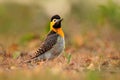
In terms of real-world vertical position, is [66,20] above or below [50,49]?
below

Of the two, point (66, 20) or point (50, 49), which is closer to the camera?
point (50, 49)

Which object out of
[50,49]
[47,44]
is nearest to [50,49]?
[50,49]

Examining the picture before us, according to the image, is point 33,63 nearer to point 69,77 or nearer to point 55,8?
point 69,77

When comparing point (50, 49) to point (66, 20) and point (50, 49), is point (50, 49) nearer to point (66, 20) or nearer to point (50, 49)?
point (50, 49)

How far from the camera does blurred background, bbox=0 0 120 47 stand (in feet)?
59.3

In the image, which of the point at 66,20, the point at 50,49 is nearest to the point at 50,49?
the point at 50,49

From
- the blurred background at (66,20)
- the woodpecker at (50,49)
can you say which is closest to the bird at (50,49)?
the woodpecker at (50,49)

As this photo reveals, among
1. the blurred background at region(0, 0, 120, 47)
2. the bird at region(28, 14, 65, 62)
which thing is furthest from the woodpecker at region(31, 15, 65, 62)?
the blurred background at region(0, 0, 120, 47)

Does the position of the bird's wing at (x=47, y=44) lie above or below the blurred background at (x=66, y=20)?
above

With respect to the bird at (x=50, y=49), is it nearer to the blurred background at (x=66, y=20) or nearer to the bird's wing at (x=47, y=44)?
the bird's wing at (x=47, y=44)

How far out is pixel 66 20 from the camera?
21922 mm

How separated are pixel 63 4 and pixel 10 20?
216 centimetres

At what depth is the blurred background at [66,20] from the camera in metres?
18.1

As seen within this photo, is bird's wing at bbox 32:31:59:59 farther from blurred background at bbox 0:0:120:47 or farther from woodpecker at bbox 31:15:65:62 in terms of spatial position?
blurred background at bbox 0:0:120:47
